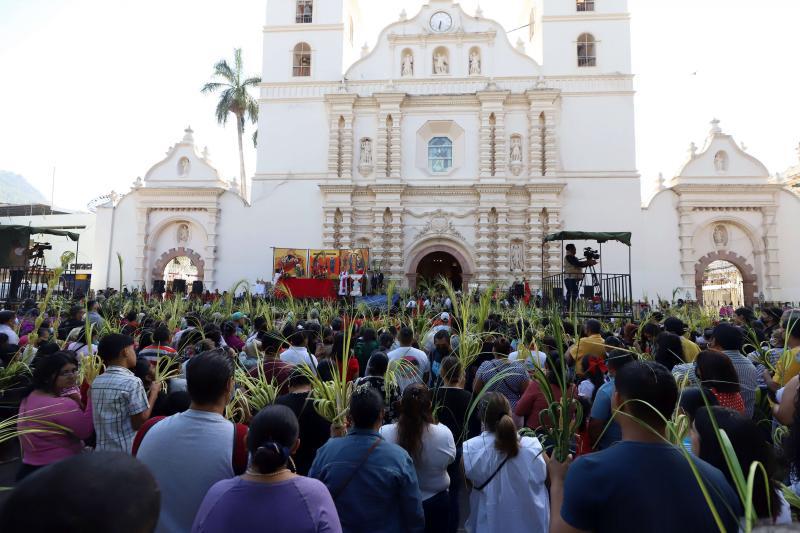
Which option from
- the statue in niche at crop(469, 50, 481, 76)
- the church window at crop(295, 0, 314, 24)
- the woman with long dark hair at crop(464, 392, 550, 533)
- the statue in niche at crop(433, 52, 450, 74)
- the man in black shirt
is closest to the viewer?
the woman with long dark hair at crop(464, 392, 550, 533)

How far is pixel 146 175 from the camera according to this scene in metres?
22.9

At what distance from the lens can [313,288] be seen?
18.2 m

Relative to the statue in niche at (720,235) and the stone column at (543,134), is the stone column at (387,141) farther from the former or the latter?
the statue in niche at (720,235)

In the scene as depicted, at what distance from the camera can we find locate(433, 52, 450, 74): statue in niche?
2291 centimetres

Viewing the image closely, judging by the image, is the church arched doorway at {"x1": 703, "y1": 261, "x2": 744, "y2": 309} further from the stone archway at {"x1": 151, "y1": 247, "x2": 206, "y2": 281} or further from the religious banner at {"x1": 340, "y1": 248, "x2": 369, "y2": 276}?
the stone archway at {"x1": 151, "y1": 247, "x2": 206, "y2": 281}

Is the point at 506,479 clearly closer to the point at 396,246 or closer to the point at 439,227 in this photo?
the point at 396,246

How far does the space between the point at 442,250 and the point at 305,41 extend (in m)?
12.2

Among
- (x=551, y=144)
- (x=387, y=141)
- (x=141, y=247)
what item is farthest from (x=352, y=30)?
(x=141, y=247)

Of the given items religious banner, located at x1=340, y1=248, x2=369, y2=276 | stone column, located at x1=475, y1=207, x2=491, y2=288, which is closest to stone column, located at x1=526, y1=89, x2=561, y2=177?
stone column, located at x1=475, y1=207, x2=491, y2=288

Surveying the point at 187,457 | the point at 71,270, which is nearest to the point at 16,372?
the point at 187,457

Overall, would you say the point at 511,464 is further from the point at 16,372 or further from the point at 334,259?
the point at 334,259

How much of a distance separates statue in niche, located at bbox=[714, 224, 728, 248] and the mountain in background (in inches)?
6079

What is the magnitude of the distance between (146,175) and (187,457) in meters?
23.8

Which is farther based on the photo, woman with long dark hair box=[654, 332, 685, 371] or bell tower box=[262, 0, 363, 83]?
bell tower box=[262, 0, 363, 83]
